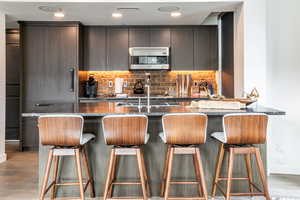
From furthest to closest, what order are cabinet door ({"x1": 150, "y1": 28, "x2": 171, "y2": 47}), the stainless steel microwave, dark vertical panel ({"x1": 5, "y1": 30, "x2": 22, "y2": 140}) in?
dark vertical panel ({"x1": 5, "y1": 30, "x2": 22, "y2": 140}) → cabinet door ({"x1": 150, "y1": 28, "x2": 171, "y2": 47}) → the stainless steel microwave

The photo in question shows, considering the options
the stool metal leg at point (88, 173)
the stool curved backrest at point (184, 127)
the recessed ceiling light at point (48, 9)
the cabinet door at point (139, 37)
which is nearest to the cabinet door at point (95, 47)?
the cabinet door at point (139, 37)

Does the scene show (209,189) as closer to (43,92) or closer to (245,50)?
(245,50)

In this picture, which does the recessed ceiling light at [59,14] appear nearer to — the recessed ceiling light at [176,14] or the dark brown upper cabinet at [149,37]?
the dark brown upper cabinet at [149,37]

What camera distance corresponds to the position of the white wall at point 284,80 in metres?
3.98

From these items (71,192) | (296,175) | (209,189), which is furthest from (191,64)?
(71,192)

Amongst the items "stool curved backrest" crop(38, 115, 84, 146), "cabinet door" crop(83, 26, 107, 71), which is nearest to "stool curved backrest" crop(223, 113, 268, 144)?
"stool curved backrest" crop(38, 115, 84, 146)

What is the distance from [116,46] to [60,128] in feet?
11.1

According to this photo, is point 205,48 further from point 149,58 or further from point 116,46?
point 116,46

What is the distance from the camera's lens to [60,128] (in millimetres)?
2582

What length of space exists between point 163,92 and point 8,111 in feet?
11.3

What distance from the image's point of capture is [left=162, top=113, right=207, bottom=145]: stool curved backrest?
2574 mm

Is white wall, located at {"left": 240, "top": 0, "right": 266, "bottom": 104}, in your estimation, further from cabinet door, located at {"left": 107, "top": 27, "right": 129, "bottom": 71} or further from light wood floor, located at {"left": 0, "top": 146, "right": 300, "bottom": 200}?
cabinet door, located at {"left": 107, "top": 27, "right": 129, "bottom": 71}

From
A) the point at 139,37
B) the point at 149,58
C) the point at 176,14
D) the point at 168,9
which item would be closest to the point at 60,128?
the point at 168,9

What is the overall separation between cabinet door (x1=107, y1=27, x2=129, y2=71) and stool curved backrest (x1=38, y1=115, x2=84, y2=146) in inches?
126
